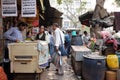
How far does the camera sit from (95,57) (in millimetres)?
9945

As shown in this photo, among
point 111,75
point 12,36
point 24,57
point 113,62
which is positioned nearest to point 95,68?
point 111,75

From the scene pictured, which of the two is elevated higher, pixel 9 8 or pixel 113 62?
pixel 9 8

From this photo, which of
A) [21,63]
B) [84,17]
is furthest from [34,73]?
[84,17]

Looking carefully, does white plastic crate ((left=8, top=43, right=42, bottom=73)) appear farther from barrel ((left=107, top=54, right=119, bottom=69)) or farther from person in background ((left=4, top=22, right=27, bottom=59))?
barrel ((left=107, top=54, right=119, bottom=69))

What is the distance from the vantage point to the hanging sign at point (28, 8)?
8.46 metres

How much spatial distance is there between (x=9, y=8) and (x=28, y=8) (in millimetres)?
657

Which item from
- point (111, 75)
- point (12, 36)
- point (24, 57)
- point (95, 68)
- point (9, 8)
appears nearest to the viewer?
point (24, 57)

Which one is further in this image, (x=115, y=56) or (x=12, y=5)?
(x=115, y=56)

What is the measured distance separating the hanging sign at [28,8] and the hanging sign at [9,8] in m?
0.40

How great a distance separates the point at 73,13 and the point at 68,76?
146 ft

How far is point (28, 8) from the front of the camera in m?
8.56

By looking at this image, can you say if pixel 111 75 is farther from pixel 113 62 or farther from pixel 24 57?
pixel 24 57

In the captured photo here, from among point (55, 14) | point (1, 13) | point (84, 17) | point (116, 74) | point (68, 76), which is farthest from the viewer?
point (55, 14)

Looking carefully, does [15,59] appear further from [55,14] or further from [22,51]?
[55,14]
